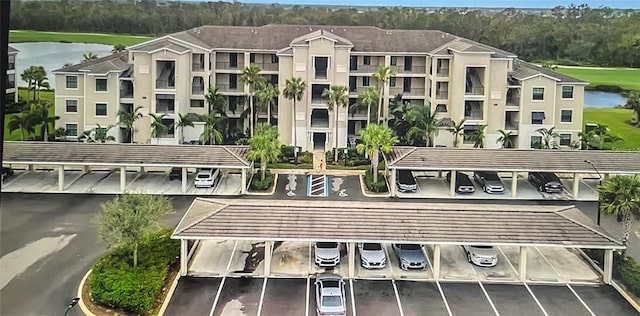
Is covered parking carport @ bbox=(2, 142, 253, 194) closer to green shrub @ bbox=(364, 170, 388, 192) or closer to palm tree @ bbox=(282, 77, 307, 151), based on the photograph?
green shrub @ bbox=(364, 170, 388, 192)

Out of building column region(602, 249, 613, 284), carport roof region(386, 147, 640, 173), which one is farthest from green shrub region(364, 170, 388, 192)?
building column region(602, 249, 613, 284)

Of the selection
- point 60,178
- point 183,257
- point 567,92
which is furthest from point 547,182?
point 60,178

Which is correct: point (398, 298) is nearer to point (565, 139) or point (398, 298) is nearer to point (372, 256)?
point (372, 256)

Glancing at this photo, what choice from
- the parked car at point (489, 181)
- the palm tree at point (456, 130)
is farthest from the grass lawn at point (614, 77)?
the parked car at point (489, 181)

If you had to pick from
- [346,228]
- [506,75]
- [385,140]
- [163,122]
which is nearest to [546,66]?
[506,75]

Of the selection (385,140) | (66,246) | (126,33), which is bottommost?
(66,246)

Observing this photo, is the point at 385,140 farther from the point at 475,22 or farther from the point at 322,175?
the point at 475,22

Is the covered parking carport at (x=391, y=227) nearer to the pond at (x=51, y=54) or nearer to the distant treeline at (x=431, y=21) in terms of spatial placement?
the distant treeline at (x=431, y=21)
